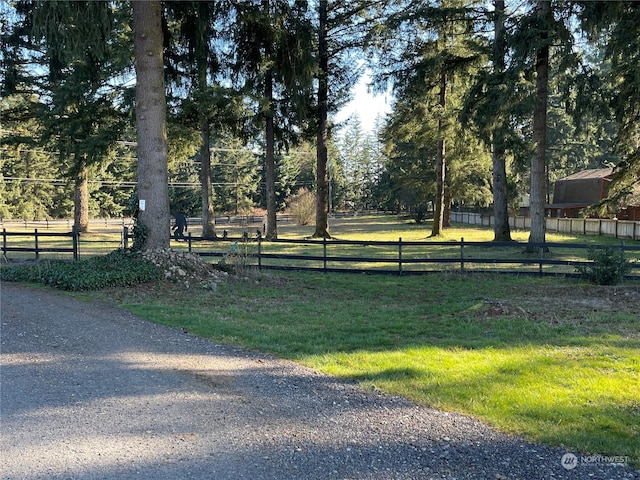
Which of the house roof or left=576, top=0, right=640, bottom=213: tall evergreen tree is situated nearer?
left=576, top=0, right=640, bottom=213: tall evergreen tree

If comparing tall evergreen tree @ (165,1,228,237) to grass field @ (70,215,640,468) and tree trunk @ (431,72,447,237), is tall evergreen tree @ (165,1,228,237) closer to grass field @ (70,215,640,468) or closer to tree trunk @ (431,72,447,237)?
grass field @ (70,215,640,468)

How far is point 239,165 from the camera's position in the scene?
76.1 m

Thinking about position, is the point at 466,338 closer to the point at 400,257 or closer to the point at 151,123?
the point at 400,257

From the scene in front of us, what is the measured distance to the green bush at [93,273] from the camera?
10.9m

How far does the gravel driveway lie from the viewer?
138 inches

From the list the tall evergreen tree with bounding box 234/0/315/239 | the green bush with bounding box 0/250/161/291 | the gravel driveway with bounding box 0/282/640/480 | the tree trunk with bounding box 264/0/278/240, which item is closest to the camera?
Answer: the gravel driveway with bounding box 0/282/640/480

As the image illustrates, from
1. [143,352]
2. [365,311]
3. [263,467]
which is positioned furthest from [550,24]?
[263,467]

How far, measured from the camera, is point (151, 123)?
41.0ft

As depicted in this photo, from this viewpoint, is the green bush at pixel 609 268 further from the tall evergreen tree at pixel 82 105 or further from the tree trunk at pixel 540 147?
the tall evergreen tree at pixel 82 105

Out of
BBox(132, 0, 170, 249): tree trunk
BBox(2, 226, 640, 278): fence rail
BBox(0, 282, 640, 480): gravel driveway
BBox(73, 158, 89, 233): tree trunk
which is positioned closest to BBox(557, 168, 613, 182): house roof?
BBox(2, 226, 640, 278): fence rail

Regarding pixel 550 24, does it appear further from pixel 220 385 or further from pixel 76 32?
pixel 220 385

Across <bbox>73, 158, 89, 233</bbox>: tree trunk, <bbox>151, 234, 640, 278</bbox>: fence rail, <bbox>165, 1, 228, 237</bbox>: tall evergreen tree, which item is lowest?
<bbox>151, 234, 640, 278</bbox>: fence rail

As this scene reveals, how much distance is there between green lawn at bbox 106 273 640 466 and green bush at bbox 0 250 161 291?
2.78 ft

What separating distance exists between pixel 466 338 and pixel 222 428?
4351 millimetres
